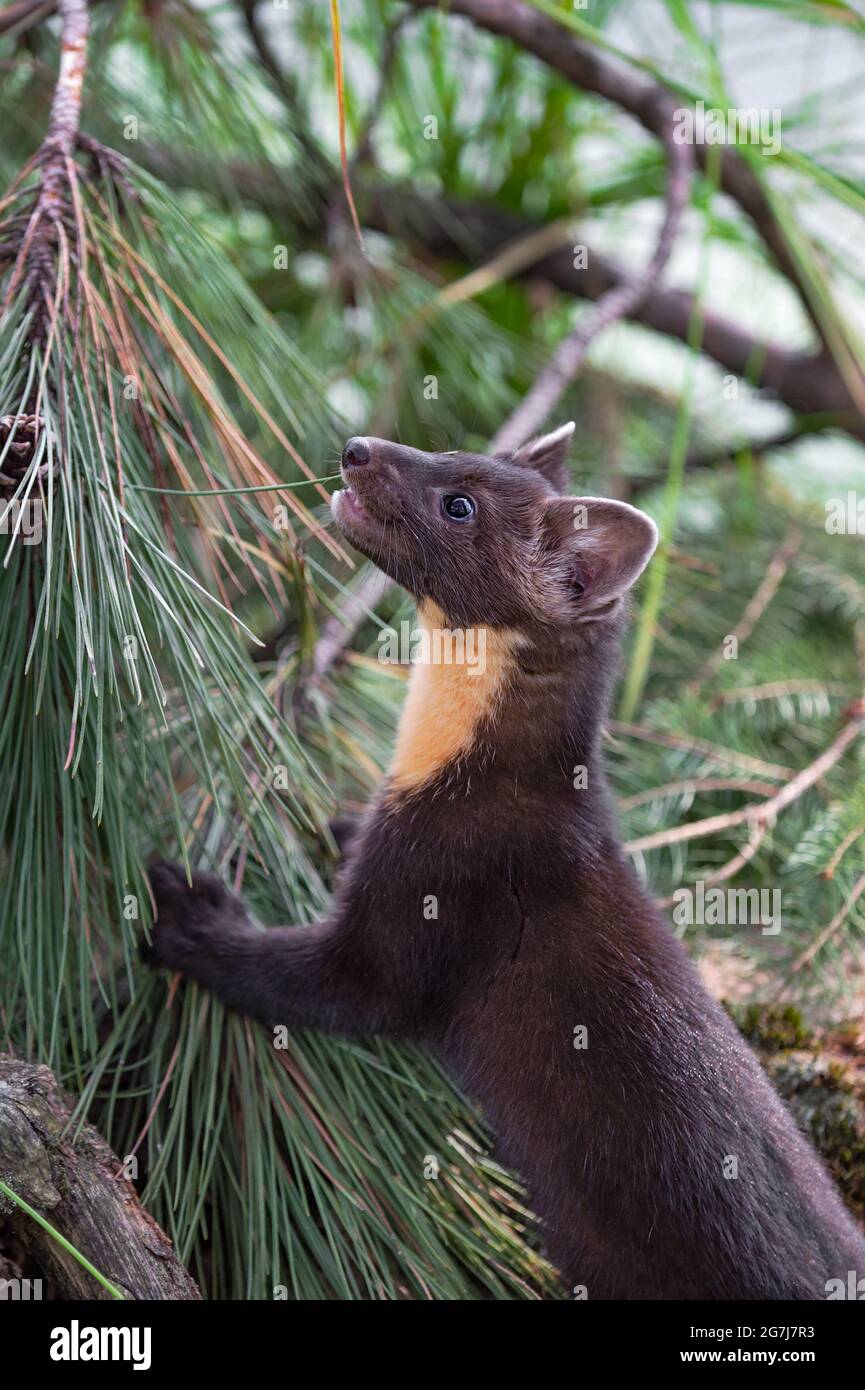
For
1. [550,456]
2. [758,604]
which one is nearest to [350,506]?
[550,456]

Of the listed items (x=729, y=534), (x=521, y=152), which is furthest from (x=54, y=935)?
(x=521, y=152)

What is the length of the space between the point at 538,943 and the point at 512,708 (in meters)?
0.38

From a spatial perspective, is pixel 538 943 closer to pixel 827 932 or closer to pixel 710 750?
pixel 827 932

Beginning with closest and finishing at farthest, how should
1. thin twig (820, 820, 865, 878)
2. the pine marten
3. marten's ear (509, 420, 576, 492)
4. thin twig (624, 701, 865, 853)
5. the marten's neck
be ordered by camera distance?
1. the pine marten
2. the marten's neck
3. thin twig (820, 820, 865, 878)
4. marten's ear (509, 420, 576, 492)
5. thin twig (624, 701, 865, 853)

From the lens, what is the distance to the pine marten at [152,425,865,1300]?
201cm

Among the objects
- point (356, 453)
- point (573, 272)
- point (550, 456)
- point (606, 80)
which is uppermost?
point (606, 80)

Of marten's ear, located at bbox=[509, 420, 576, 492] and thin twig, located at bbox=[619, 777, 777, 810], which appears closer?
marten's ear, located at bbox=[509, 420, 576, 492]

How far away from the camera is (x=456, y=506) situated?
7.59 ft

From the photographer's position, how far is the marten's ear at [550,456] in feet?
8.43

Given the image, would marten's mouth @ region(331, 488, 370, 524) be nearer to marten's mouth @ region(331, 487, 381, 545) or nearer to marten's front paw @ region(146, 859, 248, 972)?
marten's mouth @ region(331, 487, 381, 545)

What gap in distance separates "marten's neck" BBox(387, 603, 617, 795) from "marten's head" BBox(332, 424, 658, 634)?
47 mm

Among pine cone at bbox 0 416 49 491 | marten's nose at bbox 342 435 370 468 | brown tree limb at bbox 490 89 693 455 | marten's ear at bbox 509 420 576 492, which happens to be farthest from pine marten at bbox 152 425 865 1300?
brown tree limb at bbox 490 89 693 455

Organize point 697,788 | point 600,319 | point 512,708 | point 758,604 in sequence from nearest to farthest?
point 512,708
point 697,788
point 600,319
point 758,604

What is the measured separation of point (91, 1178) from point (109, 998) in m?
0.43
